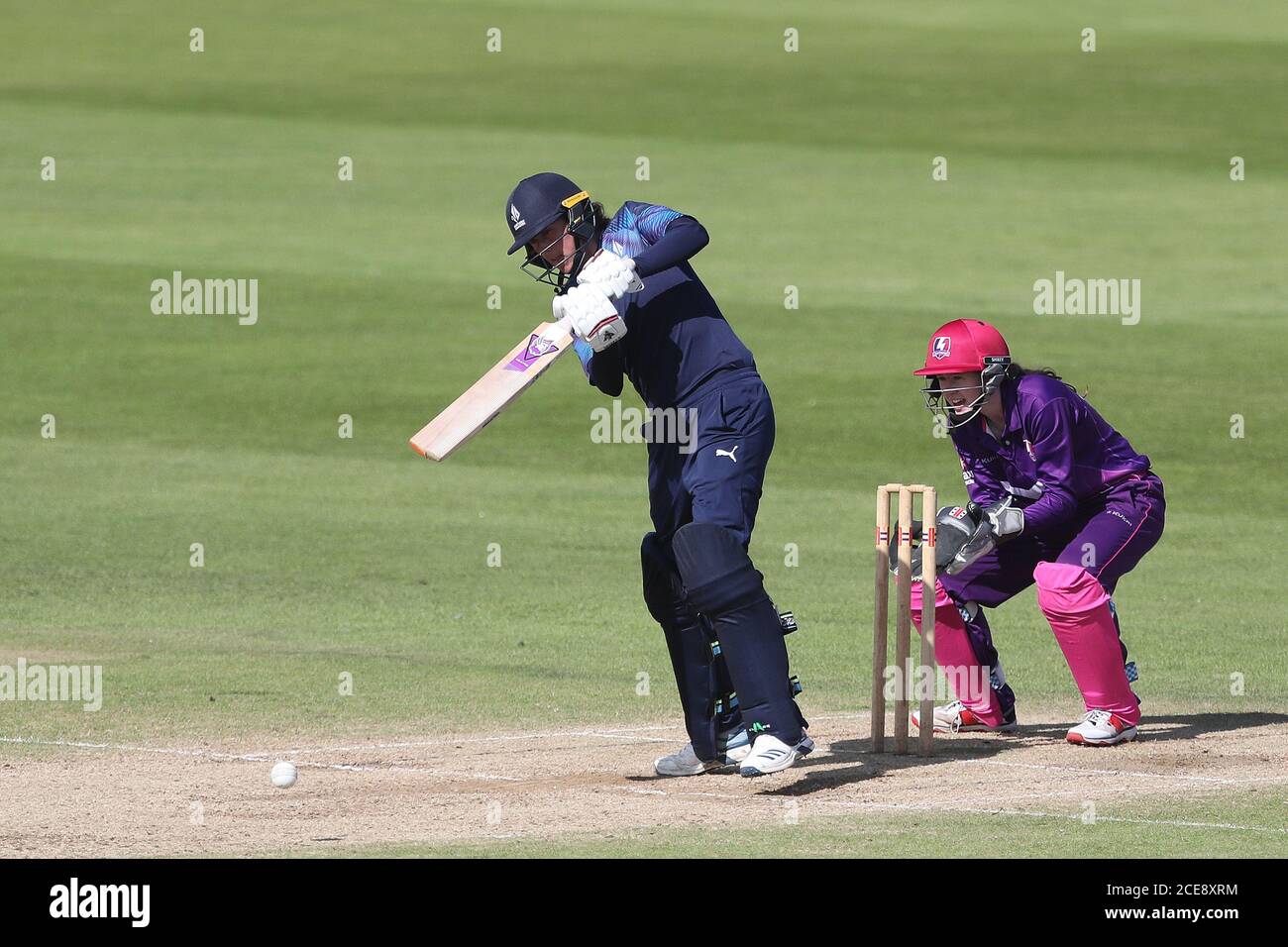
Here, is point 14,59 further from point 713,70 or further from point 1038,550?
point 1038,550

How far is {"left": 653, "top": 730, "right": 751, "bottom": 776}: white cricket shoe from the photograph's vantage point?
9.30 m

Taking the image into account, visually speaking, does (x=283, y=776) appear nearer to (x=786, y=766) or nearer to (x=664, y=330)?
(x=786, y=766)

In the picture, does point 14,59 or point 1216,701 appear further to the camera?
point 14,59

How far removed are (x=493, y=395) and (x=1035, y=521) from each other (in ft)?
8.09

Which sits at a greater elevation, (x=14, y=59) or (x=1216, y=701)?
(x=14, y=59)

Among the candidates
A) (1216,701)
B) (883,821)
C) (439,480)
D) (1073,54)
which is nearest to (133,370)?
(439,480)

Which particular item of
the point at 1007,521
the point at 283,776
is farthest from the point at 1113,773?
the point at 283,776

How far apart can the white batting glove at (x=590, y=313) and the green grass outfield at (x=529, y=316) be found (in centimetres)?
193

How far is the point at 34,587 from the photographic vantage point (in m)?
14.3

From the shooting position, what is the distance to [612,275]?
871 centimetres

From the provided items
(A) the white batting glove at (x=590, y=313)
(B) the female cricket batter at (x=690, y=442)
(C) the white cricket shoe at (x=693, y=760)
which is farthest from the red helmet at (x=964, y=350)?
(C) the white cricket shoe at (x=693, y=760)

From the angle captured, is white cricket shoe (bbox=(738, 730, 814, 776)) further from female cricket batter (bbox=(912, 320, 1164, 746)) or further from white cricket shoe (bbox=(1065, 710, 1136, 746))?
white cricket shoe (bbox=(1065, 710, 1136, 746))

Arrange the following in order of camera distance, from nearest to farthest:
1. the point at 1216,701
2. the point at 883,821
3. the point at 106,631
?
1. the point at 883,821
2. the point at 1216,701
3. the point at 106,631

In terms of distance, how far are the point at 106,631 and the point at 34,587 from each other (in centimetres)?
146
